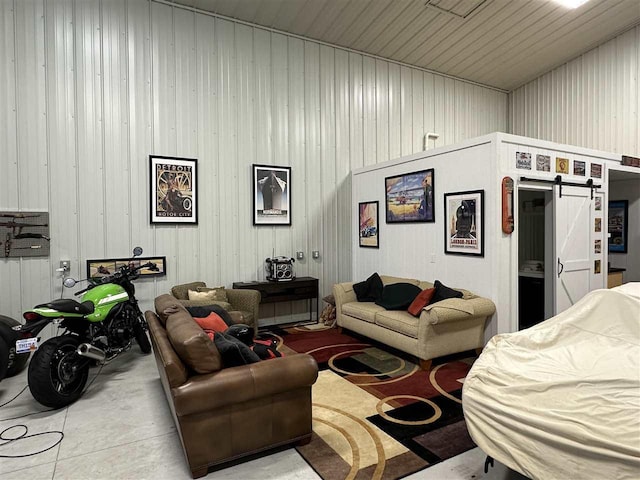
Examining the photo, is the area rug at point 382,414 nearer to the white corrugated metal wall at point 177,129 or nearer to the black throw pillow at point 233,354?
the black throw pillow at point 233,354

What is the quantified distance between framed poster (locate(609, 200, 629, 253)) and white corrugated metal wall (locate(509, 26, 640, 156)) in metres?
0.87

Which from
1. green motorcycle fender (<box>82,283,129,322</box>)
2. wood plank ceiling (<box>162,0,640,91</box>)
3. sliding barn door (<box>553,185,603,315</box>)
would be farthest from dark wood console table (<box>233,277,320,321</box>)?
wood plank ceiling (<box>162,0,640,91</box>)

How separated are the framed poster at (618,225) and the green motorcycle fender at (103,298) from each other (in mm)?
7552

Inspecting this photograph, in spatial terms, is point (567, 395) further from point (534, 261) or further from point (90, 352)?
point (534, 261)

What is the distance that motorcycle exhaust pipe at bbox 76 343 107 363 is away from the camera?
11.0 ft

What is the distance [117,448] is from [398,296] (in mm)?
3397

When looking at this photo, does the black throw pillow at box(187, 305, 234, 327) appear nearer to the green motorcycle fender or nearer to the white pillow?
the green motorcycle fender

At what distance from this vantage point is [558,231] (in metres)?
4.87

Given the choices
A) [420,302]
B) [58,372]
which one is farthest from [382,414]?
[58,372]

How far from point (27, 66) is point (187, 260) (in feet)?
9.70

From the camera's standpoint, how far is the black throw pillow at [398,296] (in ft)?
15.7

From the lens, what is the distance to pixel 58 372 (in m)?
3.22

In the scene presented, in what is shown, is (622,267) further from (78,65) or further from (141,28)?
(78,65)

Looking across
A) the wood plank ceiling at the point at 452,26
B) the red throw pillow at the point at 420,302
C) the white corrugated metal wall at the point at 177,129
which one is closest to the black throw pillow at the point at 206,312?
the white corrugated metal wall at the point at 177,129
